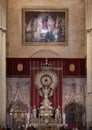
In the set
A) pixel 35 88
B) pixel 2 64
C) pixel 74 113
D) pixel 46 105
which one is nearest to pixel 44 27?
pixel 35 88

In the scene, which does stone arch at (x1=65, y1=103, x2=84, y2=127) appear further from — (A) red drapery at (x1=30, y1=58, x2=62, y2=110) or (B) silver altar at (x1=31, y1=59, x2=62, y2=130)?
(B) silver altar at (x1=31, y1=59, x2=62, y2=130)

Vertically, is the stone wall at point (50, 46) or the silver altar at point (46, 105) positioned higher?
the stone wall at point (50, 46)

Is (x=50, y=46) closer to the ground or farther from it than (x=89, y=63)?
farther from it

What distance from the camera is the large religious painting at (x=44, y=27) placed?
135 feet

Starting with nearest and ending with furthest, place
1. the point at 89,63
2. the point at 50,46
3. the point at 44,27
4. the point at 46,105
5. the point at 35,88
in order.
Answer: the point at 46,105 < the point at 89,63 < the point at 35,88 < the point at 50,46 < the point at 44,27

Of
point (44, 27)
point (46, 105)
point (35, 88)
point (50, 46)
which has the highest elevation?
point (44, 27)

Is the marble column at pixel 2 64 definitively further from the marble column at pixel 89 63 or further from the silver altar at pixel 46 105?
the marble column at pixel 89 63

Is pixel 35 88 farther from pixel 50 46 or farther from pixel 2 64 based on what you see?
pixel 50 46

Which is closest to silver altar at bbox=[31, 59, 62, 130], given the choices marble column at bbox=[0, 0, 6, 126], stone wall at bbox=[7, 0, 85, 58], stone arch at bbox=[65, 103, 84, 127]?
stone arch at bbox=[65, 103, 84, 127]

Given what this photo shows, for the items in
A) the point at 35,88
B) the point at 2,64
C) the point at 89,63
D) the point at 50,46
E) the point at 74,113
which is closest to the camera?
the point at 2,64

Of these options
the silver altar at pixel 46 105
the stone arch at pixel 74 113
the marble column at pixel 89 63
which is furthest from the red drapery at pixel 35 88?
the marble column at pixel 89 63

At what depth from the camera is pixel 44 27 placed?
41594mm

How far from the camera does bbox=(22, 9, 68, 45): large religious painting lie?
4109 centimetres

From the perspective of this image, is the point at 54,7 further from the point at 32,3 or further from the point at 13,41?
the point at 13,41
